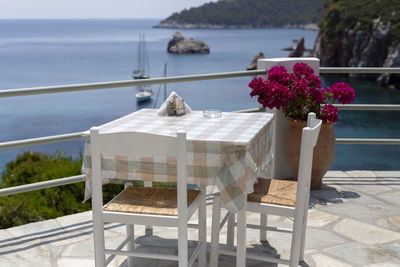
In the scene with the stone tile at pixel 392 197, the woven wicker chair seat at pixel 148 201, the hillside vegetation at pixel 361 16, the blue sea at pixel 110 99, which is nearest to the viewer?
the woven wicker chair seat at pixel 148 201

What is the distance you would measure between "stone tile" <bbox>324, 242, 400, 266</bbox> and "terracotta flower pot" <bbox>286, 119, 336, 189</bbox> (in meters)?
1.03

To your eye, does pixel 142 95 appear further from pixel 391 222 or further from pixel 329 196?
pixel 391 222

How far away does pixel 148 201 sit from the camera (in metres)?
2.38

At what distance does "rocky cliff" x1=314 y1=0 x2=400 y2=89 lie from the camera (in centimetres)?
3769

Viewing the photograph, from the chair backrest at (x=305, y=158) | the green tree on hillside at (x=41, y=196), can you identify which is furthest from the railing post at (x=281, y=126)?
the green tree on hillside at (x=41, y=196)

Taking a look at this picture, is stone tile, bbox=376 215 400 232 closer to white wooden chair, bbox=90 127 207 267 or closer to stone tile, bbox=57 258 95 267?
white wooden chair, bbox=90 127 207 267

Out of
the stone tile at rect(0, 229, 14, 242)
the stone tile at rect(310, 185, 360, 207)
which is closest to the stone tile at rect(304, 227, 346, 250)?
the stone tile at rect(310, 185, 360, 207)

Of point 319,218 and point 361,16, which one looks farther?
point 361,16

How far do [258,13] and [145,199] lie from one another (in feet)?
264

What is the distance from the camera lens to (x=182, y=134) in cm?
203

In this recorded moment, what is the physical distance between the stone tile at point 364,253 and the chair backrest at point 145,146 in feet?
4.27

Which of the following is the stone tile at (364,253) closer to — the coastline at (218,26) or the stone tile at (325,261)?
the stone tile at (325,261)

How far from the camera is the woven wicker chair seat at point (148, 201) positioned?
7.45 feet

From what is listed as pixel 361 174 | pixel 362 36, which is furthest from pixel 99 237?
pixel 362 36
